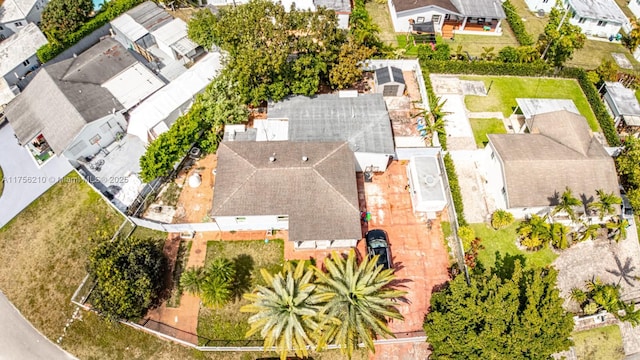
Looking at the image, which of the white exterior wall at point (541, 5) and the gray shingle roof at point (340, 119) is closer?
the gray shingle roof at point (340, 119)

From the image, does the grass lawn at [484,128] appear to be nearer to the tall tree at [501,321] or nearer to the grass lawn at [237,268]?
the tall tree at [501,321]

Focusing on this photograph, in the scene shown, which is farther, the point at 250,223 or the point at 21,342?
the point at 250,223

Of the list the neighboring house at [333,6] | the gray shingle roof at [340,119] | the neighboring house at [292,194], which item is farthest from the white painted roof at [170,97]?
the neighboring house at [333,6]

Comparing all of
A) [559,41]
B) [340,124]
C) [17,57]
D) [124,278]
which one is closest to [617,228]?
[559,41]

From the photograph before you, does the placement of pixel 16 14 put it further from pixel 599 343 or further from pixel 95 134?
pixel 599 343

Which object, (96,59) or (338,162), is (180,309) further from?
(96,59)

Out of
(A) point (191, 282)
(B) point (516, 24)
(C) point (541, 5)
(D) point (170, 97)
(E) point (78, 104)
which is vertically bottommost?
(A) point (191, 282)

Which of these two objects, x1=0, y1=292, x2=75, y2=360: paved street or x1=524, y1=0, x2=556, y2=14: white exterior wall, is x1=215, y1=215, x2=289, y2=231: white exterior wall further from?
x1=524, y1=0, x2=556, y2=14: white exterior wall
